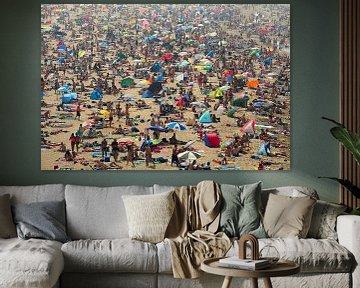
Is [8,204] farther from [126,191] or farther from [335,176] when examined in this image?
[335,176]

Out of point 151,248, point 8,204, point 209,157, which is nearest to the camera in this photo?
point 151,248

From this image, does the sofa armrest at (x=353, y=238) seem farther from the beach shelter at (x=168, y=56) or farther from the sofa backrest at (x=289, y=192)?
the beach shelter at (x=168, y=56)

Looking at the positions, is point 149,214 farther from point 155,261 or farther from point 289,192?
point 289,192

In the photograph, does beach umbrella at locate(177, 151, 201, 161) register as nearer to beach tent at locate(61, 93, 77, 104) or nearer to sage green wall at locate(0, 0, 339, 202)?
sage green wall at locate(0, 0, 339, 202)

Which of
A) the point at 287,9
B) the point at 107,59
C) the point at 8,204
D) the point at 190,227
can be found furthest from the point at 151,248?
the point at 287,9

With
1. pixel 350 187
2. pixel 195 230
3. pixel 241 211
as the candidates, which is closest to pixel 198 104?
pixel 241 211

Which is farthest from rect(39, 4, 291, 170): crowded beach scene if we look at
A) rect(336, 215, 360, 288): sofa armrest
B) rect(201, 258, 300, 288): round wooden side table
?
rect(201, 258, 300, 288): round wooden side table

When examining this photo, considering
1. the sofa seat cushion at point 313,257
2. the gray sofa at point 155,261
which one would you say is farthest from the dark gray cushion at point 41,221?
the sofa seat cushion at point 313,257
